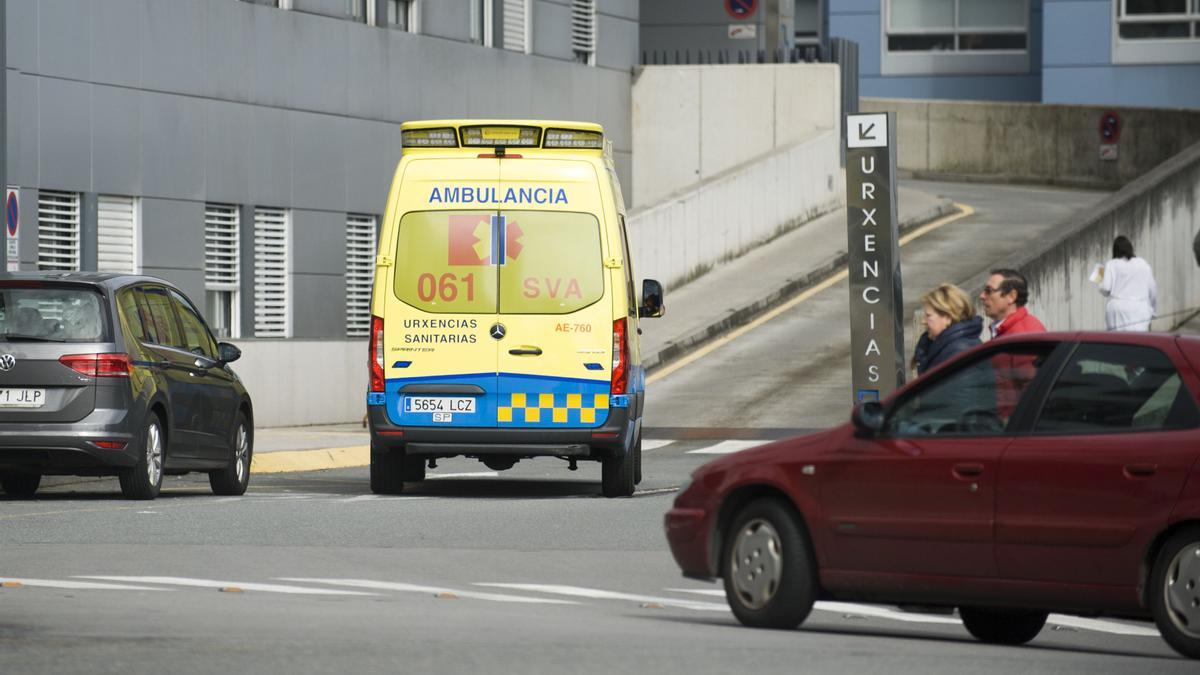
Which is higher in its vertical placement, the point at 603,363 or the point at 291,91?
the point at 291,91

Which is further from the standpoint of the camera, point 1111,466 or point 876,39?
point 876,39

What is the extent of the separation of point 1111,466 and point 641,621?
224cm

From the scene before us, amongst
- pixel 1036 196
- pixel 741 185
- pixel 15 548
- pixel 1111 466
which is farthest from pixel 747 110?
pixel 1111 466

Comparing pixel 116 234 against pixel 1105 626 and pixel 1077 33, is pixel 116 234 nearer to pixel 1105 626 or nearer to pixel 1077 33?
pixel 1105 626

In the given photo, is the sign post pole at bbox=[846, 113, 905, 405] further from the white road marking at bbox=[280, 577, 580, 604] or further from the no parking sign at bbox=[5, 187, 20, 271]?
the no parking sign at bbox=[5, 187, 20, 271]

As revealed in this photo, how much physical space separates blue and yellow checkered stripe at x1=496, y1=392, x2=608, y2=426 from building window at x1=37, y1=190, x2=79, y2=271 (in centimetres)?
968

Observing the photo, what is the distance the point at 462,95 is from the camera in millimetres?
33844

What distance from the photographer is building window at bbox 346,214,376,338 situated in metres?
31.3

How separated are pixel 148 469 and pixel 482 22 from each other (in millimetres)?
19198

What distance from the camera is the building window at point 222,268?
28.2m

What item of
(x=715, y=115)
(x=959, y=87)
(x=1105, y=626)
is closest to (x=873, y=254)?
(x=1105, y=626)

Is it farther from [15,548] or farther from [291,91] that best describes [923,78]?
[15,548]

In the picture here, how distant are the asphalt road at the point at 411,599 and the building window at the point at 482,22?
1617cm

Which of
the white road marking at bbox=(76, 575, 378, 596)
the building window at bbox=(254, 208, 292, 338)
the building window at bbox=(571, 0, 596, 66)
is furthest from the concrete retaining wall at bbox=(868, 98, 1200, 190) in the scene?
the white road marking at bbox=(76, 575, 378, 596)
